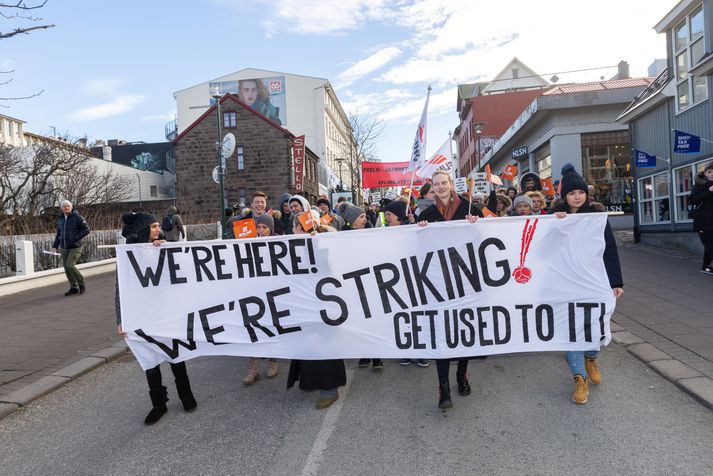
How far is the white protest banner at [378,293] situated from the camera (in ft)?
15.0

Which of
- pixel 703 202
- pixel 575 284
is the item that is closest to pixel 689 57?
pixel 703 202

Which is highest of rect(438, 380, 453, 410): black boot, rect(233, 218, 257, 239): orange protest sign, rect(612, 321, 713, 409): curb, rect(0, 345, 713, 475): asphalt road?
rect(233, 218, 257, 239): orange protest sign

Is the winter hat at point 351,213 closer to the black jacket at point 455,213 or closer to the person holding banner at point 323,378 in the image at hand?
the black jacket at point 455,213

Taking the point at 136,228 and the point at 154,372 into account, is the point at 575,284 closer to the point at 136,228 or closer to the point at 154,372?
the point at 154,372

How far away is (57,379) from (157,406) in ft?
5.73

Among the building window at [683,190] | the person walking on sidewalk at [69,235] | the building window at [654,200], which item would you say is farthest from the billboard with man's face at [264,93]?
the person walking on sidewalk at [69,235]

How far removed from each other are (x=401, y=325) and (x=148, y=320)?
2.21m

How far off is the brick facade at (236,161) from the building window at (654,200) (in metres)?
29.2

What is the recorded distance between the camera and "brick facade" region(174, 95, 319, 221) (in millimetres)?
42969

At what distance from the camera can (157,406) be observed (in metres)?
4.51

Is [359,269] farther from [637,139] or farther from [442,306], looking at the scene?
[637,139]

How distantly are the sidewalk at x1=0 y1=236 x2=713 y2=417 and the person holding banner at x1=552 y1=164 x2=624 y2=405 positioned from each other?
2.29ft

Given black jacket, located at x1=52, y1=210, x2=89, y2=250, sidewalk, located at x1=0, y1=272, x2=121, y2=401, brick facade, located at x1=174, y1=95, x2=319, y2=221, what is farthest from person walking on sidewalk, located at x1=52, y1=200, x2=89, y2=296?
brick facade, located at x1=174, y1=95, x2=319, y2=221

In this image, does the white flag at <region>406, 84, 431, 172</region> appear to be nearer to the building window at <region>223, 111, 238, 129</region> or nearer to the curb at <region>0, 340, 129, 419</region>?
the curb at <region>0, 340, 129, 419</region>
